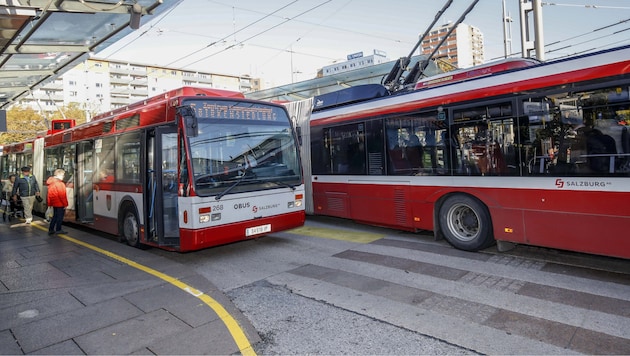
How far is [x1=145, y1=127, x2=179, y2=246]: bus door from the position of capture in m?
6.79

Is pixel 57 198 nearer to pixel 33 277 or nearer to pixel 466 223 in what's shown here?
pixel 33 277

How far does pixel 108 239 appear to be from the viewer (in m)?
9.48

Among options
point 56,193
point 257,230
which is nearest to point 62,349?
point 257,230

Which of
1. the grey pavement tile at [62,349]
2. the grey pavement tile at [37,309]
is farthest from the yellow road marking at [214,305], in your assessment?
the grey pavement tile at [62,349]

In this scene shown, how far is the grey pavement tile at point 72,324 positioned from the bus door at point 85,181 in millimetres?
5724

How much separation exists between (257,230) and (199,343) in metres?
3.31

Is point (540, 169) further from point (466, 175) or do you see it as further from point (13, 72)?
point (13, 72)

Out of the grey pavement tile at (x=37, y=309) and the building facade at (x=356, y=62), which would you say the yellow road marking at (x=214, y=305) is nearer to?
the grey pavement tile at (x=37, y=309)

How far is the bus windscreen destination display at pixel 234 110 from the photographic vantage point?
6.58 meters

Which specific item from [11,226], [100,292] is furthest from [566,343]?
[11,226]

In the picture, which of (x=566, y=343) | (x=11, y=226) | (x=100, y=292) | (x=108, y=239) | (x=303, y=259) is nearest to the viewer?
(x=566, y=343)

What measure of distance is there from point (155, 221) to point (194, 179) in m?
1.51

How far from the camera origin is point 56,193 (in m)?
9.98

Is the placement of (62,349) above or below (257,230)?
below
